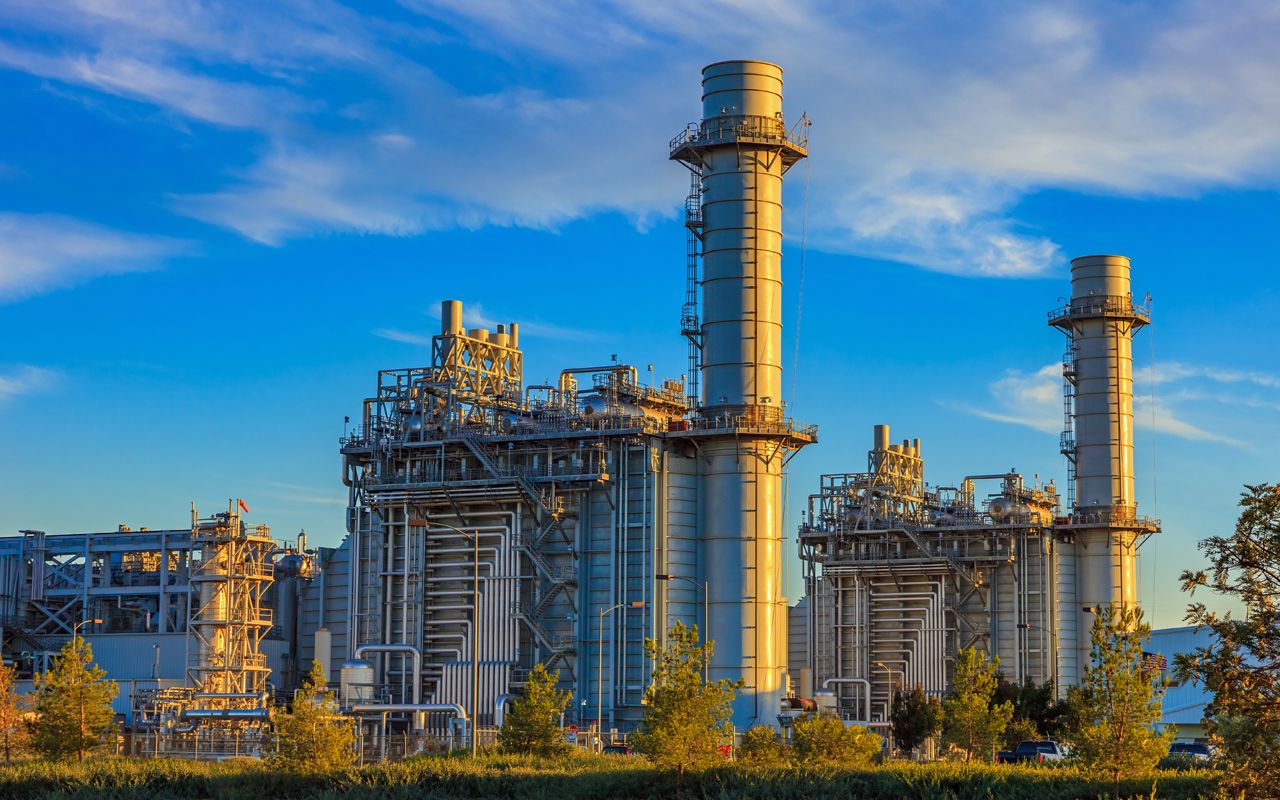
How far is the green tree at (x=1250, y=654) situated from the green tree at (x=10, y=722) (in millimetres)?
50939

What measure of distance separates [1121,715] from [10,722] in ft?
162

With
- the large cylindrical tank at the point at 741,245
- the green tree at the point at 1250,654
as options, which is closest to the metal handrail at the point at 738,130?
the large cylindrical tank at the point at 741,245

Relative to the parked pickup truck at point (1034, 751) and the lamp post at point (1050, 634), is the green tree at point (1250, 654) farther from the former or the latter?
the lamp post at point (1050, 634)

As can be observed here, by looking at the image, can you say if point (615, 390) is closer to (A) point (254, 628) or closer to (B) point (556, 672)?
(B) point (556, 672)

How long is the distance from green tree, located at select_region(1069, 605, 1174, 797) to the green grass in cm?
67

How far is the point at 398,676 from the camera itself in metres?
91.8

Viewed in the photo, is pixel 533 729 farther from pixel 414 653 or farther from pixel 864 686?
pixel 864 686

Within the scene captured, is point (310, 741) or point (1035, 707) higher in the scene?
point (310, 741)

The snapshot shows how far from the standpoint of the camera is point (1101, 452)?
10962 cm

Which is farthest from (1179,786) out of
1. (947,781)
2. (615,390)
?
(615,390)

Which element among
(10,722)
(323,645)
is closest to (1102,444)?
(323,645)

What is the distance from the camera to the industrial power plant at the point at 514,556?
284 ft

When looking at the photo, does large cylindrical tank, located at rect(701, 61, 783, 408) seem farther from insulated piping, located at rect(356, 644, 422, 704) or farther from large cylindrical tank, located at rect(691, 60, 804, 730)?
insulated piping, located at rect(356, 644, 422, 704)

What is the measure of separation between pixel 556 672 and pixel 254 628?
65.9 feet
